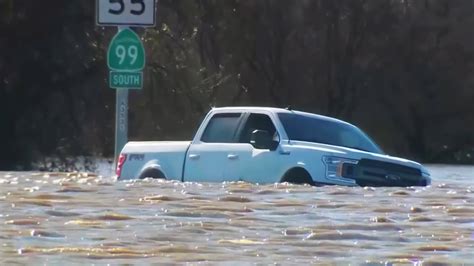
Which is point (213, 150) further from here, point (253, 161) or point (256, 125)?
point (253, 161)

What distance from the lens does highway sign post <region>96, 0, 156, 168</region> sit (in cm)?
1658

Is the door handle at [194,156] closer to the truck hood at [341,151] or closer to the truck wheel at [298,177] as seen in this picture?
the truck hood at [341,151]

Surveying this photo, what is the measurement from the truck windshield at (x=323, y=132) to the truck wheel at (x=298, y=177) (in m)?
0.68

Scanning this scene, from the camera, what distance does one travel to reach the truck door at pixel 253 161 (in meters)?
15.9

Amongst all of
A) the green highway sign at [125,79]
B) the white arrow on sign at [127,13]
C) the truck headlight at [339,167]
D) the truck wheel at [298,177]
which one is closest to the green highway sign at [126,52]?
the green highway sign at [125,79]

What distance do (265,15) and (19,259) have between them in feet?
117

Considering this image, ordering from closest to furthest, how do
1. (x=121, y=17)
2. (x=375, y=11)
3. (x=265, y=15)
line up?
(x=121, y=17), (x=265, y=15), (x=375, y=11)

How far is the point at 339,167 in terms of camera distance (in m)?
15.6

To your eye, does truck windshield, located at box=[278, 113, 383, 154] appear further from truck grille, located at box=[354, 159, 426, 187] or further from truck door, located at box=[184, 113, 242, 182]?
truck door, located at box=[184, 113, 242, 182]

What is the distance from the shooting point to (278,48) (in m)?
45.7

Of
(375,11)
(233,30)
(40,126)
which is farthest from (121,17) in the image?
(375,11)

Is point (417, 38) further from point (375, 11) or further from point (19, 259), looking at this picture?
point (19, 259)

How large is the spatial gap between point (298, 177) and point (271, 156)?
1.54 ft

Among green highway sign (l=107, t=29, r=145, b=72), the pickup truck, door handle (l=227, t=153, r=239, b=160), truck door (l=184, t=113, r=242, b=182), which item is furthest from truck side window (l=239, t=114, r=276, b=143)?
green highway sign (l=107, t=29, r=145, b=72)
